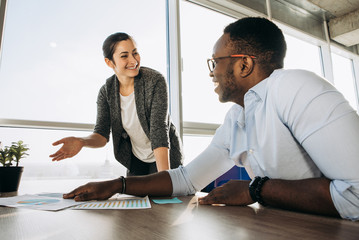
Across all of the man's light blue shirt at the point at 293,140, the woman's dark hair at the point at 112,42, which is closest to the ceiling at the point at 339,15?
the woman's dark hair at the point at 112,42

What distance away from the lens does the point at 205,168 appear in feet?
3.65

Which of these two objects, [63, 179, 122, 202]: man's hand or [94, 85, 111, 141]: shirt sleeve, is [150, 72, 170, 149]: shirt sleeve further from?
[63, 179, 122, 202]: man's hand

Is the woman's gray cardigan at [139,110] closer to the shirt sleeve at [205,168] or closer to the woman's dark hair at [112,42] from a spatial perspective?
the woman's dark hair at [112,42]

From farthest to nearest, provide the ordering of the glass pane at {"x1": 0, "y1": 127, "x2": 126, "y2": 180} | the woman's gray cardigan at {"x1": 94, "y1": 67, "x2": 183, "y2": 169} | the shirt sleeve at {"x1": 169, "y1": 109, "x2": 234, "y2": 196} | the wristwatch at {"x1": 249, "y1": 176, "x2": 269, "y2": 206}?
the glass pane at {"x1": 0, "y1": 127, "x2": 126, "y2": 180} < the woman's gray cardigan at {"x1": 94, "y1": 67, "x2": 183, "y2": 169} < the shirt sleeve at {"x1": 169, "y1": 109, "x2": 234, "y2": 196} < the wristwatch at {"x1": 249, "y1": 176, "x2": 269, "y2": 206}

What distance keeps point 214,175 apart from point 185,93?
197 centimetres

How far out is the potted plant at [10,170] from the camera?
4.00 ft

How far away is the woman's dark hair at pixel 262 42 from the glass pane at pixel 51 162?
1327 millimetres

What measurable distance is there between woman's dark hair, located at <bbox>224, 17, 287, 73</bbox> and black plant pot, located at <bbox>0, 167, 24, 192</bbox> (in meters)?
1.23

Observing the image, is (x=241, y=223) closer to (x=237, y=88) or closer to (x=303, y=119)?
(x=303, y=119)

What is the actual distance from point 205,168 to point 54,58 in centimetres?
186

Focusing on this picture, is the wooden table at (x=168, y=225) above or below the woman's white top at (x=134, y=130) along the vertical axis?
below

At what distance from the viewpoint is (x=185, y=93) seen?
302 cm

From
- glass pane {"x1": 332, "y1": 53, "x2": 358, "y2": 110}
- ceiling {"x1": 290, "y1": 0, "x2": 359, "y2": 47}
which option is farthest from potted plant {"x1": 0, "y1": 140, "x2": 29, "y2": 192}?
glass pane {"x1": 332, "y1": 53, "x2": 358, "y2": 110}

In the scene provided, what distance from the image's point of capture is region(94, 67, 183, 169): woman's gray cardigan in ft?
5.03
